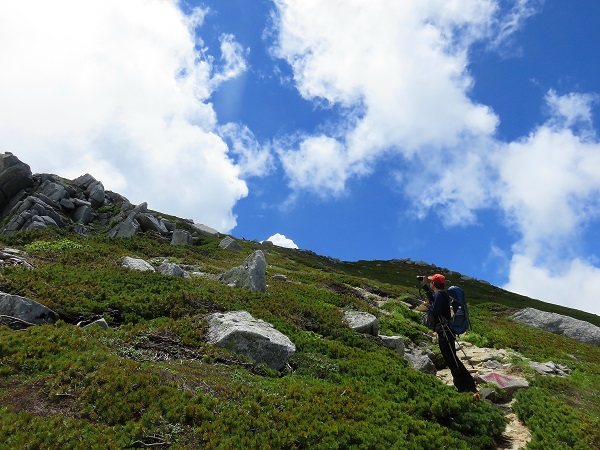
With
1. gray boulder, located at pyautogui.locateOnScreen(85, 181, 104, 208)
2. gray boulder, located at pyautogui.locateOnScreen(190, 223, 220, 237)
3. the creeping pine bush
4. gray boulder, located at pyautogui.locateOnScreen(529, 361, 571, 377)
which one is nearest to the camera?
gray boulder, located at pyautogui.locateOnScreen(529, 361, 571, 377)

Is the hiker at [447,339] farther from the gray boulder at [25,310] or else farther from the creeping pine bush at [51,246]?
the creeping pine bush at [51,246]

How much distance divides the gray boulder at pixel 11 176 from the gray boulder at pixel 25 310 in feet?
160

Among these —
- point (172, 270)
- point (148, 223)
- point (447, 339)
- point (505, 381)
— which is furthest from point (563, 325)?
point (148, 223)

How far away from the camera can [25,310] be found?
1411cm

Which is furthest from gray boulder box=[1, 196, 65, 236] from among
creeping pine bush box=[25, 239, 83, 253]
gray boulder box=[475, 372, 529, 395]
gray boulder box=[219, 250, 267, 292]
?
gray boulder box=[475, 372, 529, 395]

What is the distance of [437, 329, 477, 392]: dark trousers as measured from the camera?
43.8ft

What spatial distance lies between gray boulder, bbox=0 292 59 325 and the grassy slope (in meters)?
0.76

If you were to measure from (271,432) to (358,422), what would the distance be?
2351 mm

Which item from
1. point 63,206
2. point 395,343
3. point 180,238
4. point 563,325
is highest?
point 63,206

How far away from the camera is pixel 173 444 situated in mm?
8234

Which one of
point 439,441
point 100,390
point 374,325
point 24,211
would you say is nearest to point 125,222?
point 24,211

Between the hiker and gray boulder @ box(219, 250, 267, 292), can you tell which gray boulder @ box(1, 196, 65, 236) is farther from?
the hiker

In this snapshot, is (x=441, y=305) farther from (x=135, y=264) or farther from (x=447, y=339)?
(x=135, y=264)

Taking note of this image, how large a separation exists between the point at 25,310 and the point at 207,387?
7.99 m
